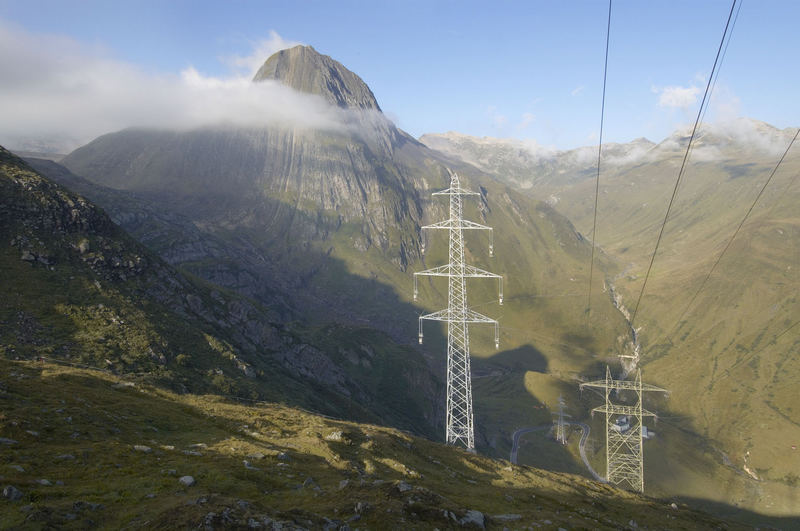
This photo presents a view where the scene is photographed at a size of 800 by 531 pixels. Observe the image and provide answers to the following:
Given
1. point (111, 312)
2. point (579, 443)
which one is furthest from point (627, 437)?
point (111, 312)

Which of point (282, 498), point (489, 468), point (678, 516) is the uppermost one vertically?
point (282, 498)

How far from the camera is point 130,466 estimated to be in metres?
23.6

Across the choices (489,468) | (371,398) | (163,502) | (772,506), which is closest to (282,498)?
(163,502)

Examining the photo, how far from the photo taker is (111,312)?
6347cm

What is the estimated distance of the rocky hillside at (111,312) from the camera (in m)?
56.0

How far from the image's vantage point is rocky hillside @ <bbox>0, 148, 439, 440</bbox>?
56.0 metres

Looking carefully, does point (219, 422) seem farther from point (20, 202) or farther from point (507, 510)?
point (20, 202)

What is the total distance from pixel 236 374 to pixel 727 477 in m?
201

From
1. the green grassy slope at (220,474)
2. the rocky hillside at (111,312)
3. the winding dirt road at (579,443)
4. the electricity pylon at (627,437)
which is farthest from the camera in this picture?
the winding dirt road at (579,443)

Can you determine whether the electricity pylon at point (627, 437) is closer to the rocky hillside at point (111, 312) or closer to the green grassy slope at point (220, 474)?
the green grassy slope at point (220, 474)

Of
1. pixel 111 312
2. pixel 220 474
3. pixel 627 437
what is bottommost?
pixel 627 437

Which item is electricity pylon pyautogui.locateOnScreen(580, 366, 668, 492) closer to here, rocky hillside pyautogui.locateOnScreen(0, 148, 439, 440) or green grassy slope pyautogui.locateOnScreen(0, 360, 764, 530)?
green grassy slope pyautogui.locateOnScreen(0, 360, 764, 530)

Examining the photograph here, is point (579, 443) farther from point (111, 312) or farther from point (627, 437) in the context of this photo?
point (111, 312)

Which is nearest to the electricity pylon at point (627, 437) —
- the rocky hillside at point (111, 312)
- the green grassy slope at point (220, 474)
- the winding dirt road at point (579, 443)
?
the green grassy slope at point (220, 474)
